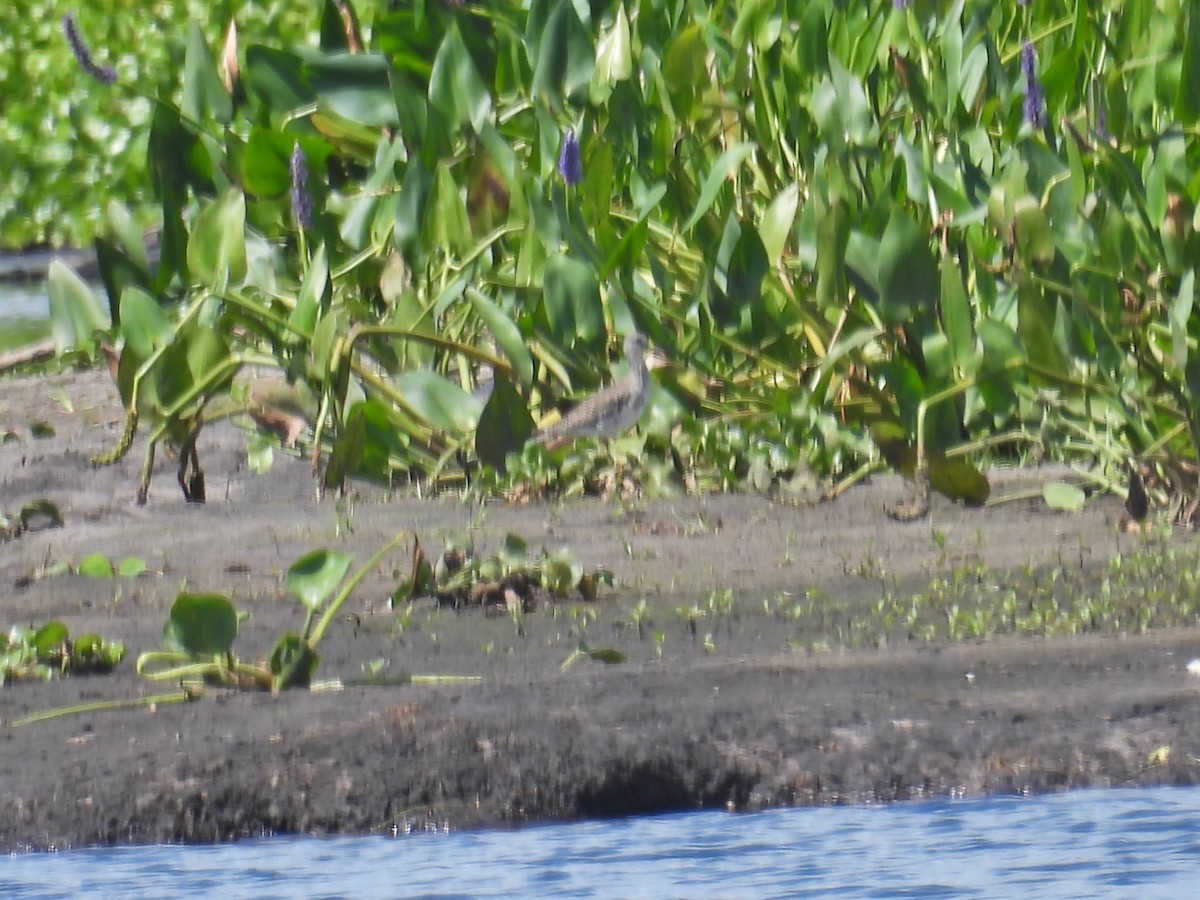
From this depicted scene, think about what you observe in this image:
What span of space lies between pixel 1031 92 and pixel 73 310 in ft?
5.68

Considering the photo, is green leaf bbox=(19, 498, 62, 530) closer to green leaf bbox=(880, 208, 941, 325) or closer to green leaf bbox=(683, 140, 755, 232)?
green leaf bbox=(683, 140, 755, 232)

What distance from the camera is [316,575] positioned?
277cm

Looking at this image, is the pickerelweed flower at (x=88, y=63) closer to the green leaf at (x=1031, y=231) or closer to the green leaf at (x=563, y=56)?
the green leaf at (x=563, y=56)

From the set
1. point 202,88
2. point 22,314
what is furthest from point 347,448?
point 22,314

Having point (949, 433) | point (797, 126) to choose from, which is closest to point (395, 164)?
point (797, 126)

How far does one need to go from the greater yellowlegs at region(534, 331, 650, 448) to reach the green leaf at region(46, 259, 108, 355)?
873 millimetres

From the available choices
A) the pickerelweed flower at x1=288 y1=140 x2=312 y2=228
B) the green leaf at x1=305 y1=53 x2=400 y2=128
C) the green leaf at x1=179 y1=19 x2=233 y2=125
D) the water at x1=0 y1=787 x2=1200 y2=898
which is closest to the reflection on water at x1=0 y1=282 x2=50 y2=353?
the green leaf at x1=179 y1=19 x2=233 y2=125

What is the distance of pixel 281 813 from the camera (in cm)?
231

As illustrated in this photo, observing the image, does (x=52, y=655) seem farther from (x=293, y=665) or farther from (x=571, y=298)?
(x=571, y=298)

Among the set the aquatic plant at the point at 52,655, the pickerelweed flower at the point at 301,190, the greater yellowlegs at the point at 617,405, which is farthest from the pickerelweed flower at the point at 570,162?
the aquatic plant at the point at 52,655

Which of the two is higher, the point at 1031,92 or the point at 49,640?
the point at 1031,92

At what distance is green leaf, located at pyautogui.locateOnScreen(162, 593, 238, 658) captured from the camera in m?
2.62

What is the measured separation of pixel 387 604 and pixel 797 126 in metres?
1.21

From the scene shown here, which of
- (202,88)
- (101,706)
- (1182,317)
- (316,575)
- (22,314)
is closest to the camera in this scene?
(101,706)
